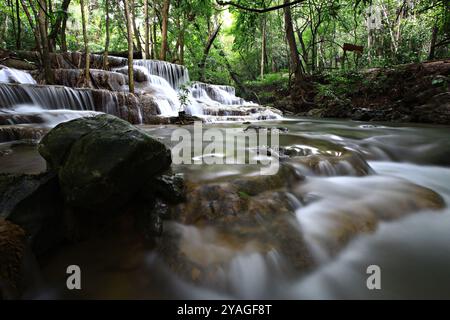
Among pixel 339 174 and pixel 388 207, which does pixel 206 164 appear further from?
pixel 388 207

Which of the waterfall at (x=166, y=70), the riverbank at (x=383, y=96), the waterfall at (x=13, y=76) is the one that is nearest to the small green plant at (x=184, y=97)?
the waterfall at (x=166, y=70)

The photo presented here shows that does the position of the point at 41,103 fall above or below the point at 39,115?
above

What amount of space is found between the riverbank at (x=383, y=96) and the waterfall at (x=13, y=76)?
11.2 metres

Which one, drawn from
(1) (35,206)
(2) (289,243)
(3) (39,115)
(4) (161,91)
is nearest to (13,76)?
(3) (39,115)

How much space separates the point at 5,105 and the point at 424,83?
12401mm

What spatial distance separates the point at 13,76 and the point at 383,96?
44.1 feet

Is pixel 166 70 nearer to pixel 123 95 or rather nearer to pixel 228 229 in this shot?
pixel 123 95

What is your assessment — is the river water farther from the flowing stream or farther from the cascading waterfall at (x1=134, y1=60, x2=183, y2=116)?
the cascading waterfall at (x1=134, y1=60, x2=183, y2=116)

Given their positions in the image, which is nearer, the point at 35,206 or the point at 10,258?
the point at 10,258

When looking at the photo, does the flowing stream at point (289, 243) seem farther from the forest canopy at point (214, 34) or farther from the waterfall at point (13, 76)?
the forest canopy at point (214, 34)

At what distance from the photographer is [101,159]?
1.87 m

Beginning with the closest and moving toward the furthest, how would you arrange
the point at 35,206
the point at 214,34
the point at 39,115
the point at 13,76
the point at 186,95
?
the point at 35,206, the point at 39,115, the point at 13,76, the point at 186,95, the point at 214,34

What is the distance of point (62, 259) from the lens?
185cm
